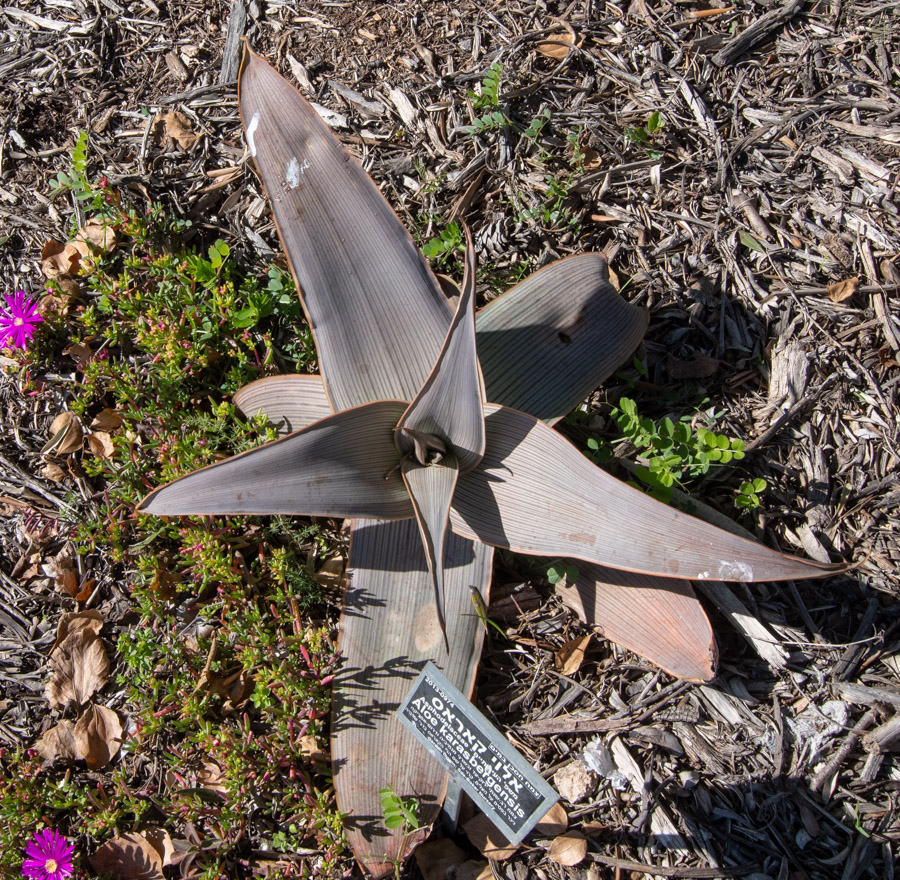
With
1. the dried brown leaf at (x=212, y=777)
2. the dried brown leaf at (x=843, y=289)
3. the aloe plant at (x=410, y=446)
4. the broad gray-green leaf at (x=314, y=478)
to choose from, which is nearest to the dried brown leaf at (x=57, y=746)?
the dried brown leaf at (x=212, y=777)

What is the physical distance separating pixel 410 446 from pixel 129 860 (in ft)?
5.14

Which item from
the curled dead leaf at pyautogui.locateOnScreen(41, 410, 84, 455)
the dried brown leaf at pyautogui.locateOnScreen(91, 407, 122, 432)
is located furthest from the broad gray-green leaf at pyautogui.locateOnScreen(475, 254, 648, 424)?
the curled dead leaf at pyautogui.locateOnScreen(41, 410, 84, 455)

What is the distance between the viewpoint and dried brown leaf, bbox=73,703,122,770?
2.28 meters

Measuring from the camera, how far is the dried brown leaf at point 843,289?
2523 millimetres

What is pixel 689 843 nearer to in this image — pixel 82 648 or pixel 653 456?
pixel 653 456

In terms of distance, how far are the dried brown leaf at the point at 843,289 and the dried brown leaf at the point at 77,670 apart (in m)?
2.86

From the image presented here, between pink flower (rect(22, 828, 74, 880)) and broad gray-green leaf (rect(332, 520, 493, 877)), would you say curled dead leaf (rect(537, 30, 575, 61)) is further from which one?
pink flower (rect(22, 828, 74, 880))

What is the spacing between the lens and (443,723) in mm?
1849

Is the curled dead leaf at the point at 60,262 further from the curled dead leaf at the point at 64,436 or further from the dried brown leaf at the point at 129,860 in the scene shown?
the dried brown leaf at the point at 129,860

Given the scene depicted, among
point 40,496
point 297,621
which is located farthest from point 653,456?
point 40,496

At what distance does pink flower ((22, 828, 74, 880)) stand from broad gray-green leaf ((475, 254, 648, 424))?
1832 mm

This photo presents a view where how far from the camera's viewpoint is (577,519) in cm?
175

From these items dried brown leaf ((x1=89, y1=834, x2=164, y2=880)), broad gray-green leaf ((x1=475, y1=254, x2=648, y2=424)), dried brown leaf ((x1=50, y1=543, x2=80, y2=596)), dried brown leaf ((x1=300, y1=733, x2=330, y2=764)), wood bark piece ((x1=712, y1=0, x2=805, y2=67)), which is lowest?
dried brown leaf ((x1=89, y1=834, x2=164, y2=880))

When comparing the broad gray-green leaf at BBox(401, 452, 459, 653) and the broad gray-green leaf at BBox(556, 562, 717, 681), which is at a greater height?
the broad gray-green leaf at BBox(401, 452, 459, 653)
